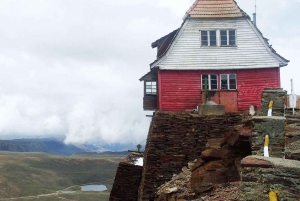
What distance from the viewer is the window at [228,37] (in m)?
21.6

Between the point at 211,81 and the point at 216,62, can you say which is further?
the point at 211,81

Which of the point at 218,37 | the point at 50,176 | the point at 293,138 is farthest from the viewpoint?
the point at 50,176

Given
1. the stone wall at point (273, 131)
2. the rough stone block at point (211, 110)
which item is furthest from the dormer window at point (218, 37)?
the stone wall at point (273, 131)

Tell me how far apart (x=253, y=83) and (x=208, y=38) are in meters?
3.86

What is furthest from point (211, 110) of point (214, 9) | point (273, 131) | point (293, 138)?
point (273, 131)

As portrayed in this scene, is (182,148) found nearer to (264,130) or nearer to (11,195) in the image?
(264,130)

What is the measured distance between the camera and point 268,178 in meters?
4.77

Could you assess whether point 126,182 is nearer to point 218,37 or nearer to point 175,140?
point 175,140

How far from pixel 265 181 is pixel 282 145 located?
9.20ft

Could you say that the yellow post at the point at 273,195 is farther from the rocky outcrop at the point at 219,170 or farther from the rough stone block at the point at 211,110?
the rough stone block at the point at 211,110

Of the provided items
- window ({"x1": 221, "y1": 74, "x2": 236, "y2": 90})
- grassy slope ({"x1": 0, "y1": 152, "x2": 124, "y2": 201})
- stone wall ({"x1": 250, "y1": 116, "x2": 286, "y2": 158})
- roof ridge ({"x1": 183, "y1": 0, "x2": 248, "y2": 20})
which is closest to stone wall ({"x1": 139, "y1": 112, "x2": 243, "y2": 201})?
window ({"x1": 221, "y1": 74, "x2": 236, "y2": 90})

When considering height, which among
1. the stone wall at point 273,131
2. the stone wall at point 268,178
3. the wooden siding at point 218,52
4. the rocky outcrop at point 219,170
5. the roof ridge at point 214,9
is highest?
the roof ridge at point 214,9

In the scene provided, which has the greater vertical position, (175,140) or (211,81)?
(211,81)

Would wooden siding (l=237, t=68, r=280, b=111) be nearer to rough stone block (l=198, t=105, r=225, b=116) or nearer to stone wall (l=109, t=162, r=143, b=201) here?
rough stone block (l=198, t=105, r=225, b=116)
